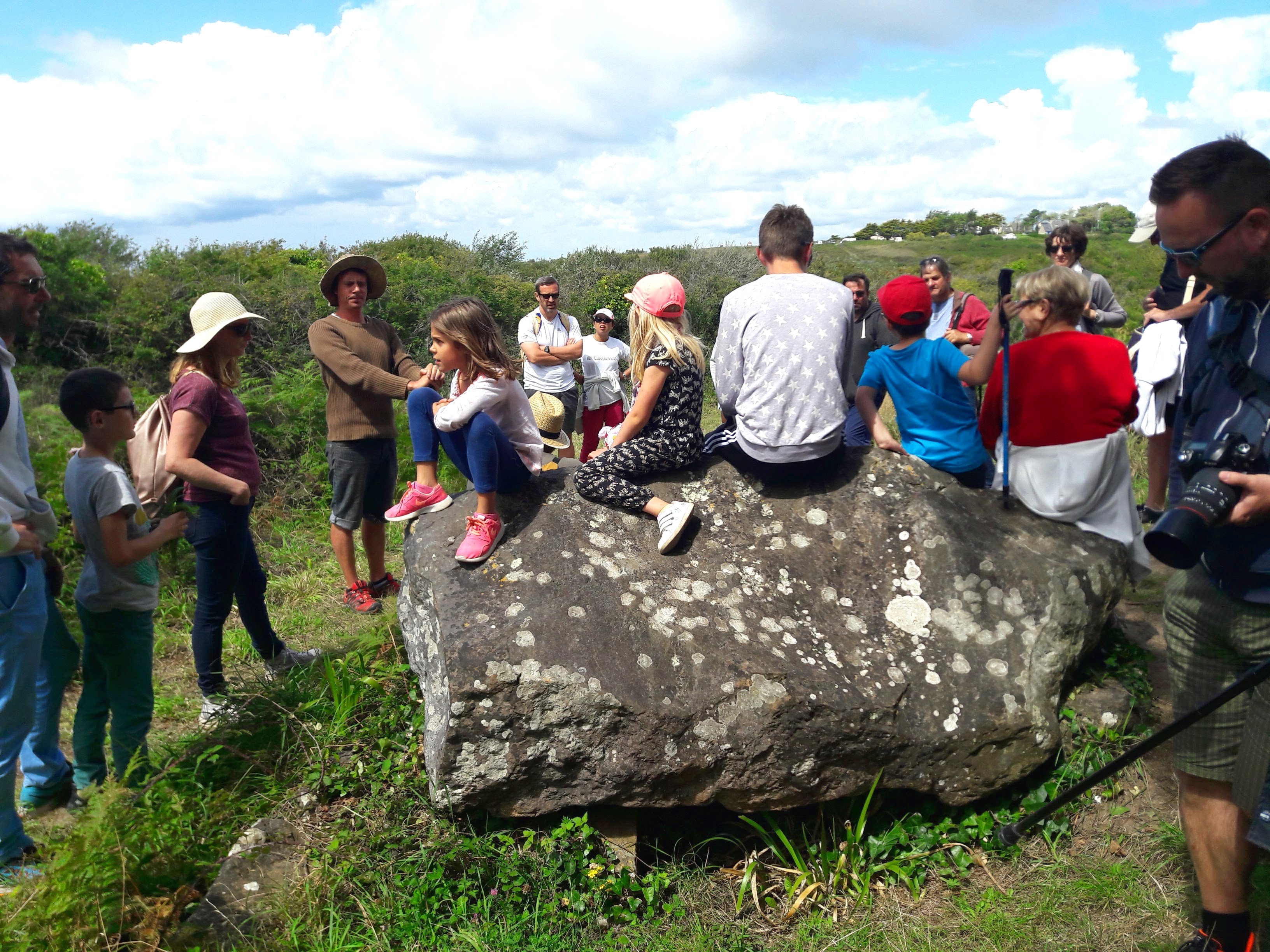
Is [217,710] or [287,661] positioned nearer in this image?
[217,710]

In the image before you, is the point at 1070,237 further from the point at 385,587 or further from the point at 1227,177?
the point at 385,587

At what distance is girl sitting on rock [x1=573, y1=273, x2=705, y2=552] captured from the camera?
3.75 m

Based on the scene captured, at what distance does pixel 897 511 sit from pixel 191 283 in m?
11.3

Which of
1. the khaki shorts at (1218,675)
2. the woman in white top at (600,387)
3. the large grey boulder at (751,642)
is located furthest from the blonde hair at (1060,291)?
the woman in white top at (600,387)

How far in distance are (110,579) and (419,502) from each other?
4.30 feet

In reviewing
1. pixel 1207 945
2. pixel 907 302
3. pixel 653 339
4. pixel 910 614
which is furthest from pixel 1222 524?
pixel 653 339

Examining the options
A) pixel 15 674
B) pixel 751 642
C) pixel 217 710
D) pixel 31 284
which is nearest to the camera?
pixel 15 674

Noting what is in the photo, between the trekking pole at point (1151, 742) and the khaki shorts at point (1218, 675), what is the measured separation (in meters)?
0.04

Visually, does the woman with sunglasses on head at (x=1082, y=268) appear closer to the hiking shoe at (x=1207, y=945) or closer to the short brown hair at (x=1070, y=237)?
the short brown hair at (x=1070, y=237)

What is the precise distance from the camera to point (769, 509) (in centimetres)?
385

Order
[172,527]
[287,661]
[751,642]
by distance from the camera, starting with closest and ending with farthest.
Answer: [751,642], [172,527], [287,661]

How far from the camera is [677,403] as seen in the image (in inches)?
150

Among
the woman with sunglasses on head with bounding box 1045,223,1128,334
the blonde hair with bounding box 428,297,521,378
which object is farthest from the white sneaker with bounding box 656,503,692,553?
the woman with sunglasses on head with bounding box 1045,223,1128,334

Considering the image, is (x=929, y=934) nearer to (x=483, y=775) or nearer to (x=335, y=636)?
(x=483, y=775)
